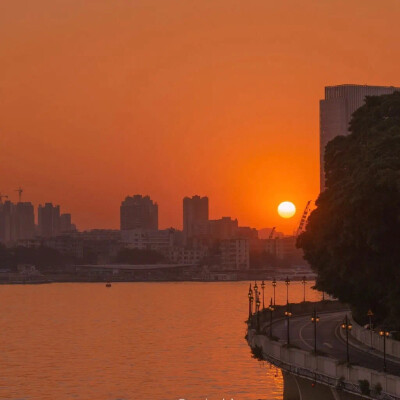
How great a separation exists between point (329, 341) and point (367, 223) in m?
15.8

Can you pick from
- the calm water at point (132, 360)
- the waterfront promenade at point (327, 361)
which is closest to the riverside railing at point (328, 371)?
the waterfront promenade at point (327, 361)

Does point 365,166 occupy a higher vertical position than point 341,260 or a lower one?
higher

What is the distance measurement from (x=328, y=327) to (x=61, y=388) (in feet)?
66.2

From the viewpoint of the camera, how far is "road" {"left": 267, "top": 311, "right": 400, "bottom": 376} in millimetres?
65375

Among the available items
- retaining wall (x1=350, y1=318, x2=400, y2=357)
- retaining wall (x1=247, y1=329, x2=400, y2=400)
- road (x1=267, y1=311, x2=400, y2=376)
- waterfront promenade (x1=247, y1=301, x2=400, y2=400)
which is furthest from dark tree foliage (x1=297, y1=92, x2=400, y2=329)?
retaining wall (x1=247, y1=329, x2=400, y2=400)

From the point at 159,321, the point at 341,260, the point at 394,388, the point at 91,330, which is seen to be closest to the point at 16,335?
the point at 91,330

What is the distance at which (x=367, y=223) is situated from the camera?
64500 mm

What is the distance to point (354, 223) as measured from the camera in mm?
65875

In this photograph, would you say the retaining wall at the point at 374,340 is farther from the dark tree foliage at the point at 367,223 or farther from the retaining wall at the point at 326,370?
the retaining wall at the point at 326,370

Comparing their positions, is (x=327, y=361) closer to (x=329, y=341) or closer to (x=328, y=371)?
(x=328, y=371)

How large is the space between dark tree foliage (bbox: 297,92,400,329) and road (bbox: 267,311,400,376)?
243 centimetres

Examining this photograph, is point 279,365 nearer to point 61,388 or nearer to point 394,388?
point 394,388

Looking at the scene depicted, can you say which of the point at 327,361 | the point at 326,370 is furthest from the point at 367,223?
the point at 326,370

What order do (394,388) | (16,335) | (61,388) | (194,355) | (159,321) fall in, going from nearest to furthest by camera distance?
(394,388) < (61,388) < (194,355) < (16,335) < (159,321)
